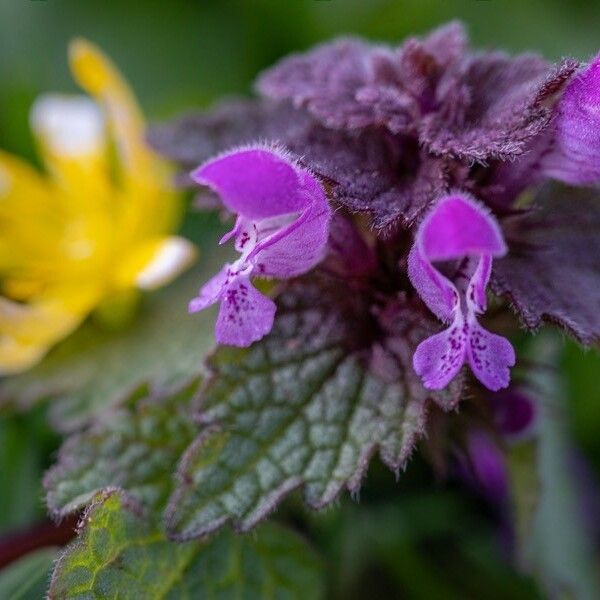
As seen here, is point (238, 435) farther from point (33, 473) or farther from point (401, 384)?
point (33, 473)

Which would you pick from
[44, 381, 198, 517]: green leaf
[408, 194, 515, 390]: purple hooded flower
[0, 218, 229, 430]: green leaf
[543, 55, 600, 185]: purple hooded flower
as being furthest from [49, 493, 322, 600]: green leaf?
[543, 55, 600, 185]: purple hooded flower

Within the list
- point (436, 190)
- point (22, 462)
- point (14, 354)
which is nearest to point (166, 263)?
point (14, 354)

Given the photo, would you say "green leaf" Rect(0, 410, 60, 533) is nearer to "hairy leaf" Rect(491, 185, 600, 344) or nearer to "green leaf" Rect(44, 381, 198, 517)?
"green leaf" Rect(44, 381, 198, 517)

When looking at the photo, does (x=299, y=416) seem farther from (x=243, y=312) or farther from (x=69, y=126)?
(x=69, y=126)

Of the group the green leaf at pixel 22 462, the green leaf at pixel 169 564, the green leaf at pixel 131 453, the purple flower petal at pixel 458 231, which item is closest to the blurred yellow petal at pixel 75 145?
the green leaf at pixel 22 462

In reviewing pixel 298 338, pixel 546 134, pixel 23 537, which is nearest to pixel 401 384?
pixel 298 338

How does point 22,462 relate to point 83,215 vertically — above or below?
below

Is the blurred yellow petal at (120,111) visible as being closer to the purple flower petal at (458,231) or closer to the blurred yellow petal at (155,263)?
the blurred yellow petal at (155,263)

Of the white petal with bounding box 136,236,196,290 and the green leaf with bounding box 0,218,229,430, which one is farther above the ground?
the white petal with bounding box 136,236,196,290
